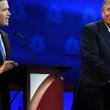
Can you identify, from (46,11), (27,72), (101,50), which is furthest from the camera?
(46,11)

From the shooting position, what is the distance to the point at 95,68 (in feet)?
13.0

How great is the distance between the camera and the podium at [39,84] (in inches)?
129

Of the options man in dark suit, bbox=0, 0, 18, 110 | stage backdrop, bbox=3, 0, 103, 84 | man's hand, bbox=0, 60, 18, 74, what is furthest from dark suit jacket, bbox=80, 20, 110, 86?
stage backdrop, bbox=3, 0, 103, 84

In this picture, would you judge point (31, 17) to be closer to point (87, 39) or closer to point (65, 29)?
point (65, 29)

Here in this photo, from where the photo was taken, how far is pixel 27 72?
10.8ft

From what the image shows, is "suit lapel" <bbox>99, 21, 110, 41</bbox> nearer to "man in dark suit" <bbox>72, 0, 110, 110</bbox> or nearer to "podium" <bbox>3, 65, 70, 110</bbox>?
"man in dark suit" <bbox>72, 0, 110, 110</bbox>

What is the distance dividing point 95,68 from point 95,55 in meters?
0.13

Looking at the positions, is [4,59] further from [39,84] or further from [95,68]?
[95,68]

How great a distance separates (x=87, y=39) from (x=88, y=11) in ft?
5.11

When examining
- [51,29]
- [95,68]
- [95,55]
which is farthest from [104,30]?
[51,29]

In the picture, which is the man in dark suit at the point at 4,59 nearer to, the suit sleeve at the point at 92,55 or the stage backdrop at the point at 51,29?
the suit sleeve at the point at 92,55

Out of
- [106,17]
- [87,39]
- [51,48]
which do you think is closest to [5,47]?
[87,39]

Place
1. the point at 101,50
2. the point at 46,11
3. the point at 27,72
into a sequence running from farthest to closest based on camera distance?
the point at 46,11, the point at 101,50, the point at 27,72

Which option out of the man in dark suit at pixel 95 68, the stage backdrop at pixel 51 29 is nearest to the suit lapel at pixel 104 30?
the man in dark suit at pixel 95 68
